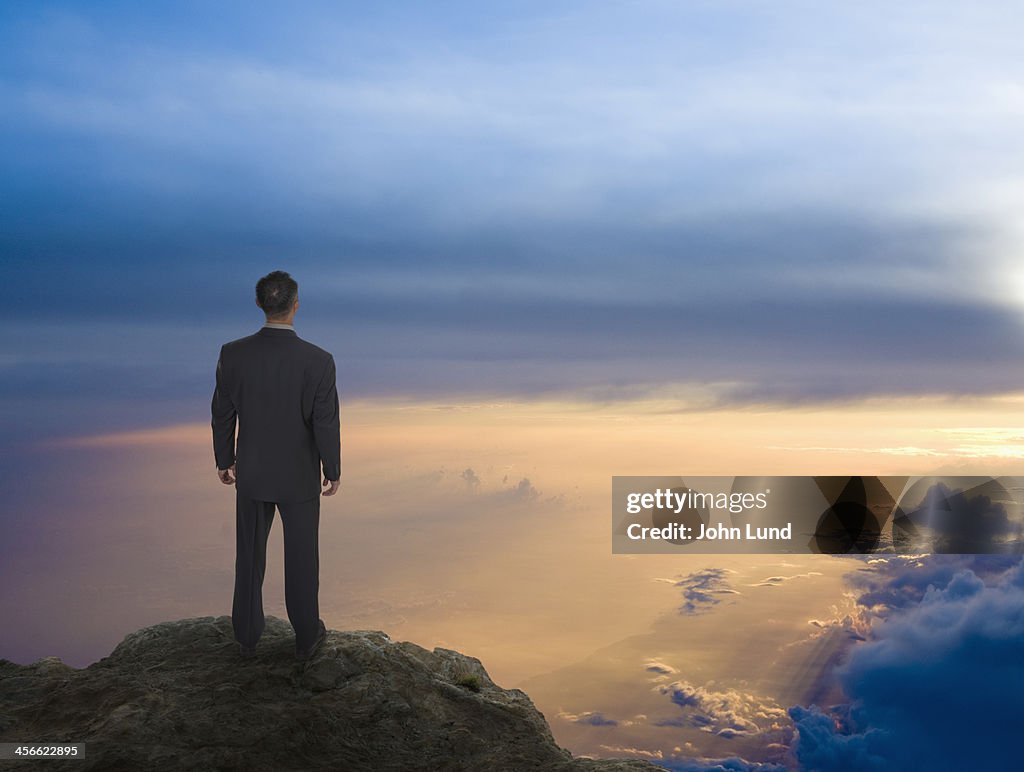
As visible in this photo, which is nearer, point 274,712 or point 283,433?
point 274,712

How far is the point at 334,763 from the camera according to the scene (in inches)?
323

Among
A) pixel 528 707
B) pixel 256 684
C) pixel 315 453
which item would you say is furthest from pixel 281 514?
pixel 528 707

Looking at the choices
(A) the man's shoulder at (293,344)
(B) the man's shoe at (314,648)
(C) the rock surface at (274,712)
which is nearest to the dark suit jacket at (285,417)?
(A) the man's shoulder at (293,344)

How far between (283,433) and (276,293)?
1.51 meters

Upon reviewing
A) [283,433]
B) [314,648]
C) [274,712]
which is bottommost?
[274,712]

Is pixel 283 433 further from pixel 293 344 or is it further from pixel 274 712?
pixel 274 712

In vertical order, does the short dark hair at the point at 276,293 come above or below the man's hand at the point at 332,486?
above

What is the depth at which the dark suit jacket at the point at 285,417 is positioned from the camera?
31.2 feet

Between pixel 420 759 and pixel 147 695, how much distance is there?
301 centimetres

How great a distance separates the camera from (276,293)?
31.2 ft

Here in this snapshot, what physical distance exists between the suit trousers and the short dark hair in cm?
208

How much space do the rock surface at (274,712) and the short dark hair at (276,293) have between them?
3.81 meters

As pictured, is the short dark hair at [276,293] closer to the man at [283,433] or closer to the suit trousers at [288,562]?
the man at [283,433]

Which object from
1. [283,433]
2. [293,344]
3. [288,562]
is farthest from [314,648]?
[293,344]
